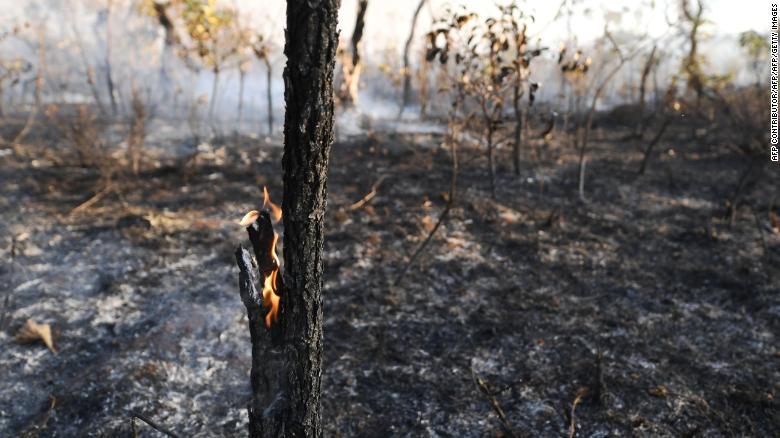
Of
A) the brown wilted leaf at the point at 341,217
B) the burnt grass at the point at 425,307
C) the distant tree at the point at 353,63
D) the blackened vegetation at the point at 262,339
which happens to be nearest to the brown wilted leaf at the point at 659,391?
the burnt grass at the point at 425,307

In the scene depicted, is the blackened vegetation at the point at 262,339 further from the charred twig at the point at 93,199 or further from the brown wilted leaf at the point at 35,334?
the charred twig at the point at 93,199

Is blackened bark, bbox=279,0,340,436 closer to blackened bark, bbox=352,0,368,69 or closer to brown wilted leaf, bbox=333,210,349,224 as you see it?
brown wilted leaf, bbox=333,210,349,224

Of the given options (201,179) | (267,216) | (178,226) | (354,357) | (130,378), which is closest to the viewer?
(267,216)

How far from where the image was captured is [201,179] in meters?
8.18

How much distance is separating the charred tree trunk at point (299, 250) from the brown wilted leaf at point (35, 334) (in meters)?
2.96

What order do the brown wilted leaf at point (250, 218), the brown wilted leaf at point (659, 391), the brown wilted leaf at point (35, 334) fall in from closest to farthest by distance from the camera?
the brown wilted leaf at point (250, 218)
the brown wilted leaf at point (659, 391)
the brown wilted leaf at point (35, 334)

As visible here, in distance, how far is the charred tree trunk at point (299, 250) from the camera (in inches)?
62.7

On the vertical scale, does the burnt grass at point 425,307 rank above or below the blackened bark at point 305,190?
below

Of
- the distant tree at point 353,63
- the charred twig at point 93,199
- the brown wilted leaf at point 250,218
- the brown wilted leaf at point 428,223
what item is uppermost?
the distant tree at point 353,63

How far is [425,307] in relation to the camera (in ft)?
15.9

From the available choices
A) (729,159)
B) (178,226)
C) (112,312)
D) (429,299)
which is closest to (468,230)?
(429,299)

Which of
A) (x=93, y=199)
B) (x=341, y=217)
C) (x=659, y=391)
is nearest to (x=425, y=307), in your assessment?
(x=659, y=391)

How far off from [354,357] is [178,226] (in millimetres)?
3489

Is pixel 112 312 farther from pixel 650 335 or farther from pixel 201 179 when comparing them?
pixel 650 335
